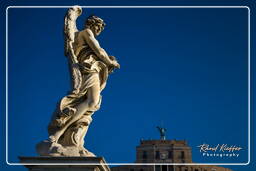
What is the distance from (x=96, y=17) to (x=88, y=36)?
0.59 m

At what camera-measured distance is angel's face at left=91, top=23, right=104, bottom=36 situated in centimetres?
1257

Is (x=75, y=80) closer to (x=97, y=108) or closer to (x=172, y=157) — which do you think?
(x=97, y=108)

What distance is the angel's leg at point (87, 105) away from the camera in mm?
11656

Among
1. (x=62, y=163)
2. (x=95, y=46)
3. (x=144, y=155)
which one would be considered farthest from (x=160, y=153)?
(x=62, y=163)

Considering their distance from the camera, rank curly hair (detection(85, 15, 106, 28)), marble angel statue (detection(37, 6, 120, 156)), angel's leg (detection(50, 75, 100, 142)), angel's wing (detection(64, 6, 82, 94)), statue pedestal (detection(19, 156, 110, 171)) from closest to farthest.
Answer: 1. statue pedestal (detection(19, 156, 110, 171))
2. marble angel statue (detection(37, 6, 120, 156))
3. angel's leg (detection(50, 75, 100, 142))
4. angel's wing (detection(64, 6, 82, 94))
5. curly hair (detection(85, 15, 106, 28))

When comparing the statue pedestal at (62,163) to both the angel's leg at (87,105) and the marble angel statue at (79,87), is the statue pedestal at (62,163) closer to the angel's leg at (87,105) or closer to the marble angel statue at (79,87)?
the marble angel statue at (79,87)

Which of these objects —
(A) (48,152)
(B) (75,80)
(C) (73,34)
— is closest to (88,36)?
(C) (73,34)

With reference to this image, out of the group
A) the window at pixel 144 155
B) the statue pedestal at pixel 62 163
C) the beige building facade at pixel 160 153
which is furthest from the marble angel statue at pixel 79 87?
the window at pixel 144 155

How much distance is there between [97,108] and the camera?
39.8 ft

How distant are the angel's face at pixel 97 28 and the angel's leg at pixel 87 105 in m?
1.28

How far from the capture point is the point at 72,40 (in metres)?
12.3

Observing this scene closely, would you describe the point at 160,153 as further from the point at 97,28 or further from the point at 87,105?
the point at 87,105

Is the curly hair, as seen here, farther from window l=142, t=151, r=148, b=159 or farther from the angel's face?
window l=142, t=151, r=148, b=159

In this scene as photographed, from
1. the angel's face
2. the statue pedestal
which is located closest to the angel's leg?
the statue pedestal
